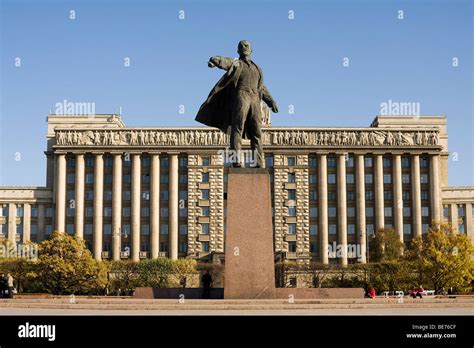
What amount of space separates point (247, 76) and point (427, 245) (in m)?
52.9

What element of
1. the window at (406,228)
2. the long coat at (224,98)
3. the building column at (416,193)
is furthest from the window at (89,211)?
the long coat at (224,98)

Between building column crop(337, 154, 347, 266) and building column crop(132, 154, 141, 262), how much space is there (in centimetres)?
2888

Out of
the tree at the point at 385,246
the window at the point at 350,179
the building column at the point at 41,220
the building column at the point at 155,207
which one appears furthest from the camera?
the building column at the point at 41,220

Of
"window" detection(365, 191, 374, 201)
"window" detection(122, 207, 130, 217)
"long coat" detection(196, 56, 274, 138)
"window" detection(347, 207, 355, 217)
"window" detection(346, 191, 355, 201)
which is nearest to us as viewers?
"long coat" detection(196, 56, 274, 138)

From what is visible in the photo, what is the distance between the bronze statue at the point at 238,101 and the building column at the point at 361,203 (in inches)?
3142

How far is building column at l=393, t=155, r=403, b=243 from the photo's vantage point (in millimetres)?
108125

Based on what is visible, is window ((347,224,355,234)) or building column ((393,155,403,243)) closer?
building column ((393,155,403,243))

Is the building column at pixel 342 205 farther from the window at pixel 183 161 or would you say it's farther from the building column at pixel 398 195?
the window at pixel 183 161

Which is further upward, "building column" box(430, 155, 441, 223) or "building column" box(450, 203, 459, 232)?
"building column" box(430, 155, 441, 223)

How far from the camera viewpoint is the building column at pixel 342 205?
107500 millimetres

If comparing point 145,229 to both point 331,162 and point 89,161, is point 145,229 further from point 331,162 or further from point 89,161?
point 331,162

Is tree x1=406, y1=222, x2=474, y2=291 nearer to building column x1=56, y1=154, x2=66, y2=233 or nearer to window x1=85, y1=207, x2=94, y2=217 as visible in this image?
window x1=85, y1=207, x2=94, y2=217

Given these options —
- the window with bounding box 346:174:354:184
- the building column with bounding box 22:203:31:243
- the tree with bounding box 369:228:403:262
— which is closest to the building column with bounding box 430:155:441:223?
the tree with bounding box 369:228:403:262
